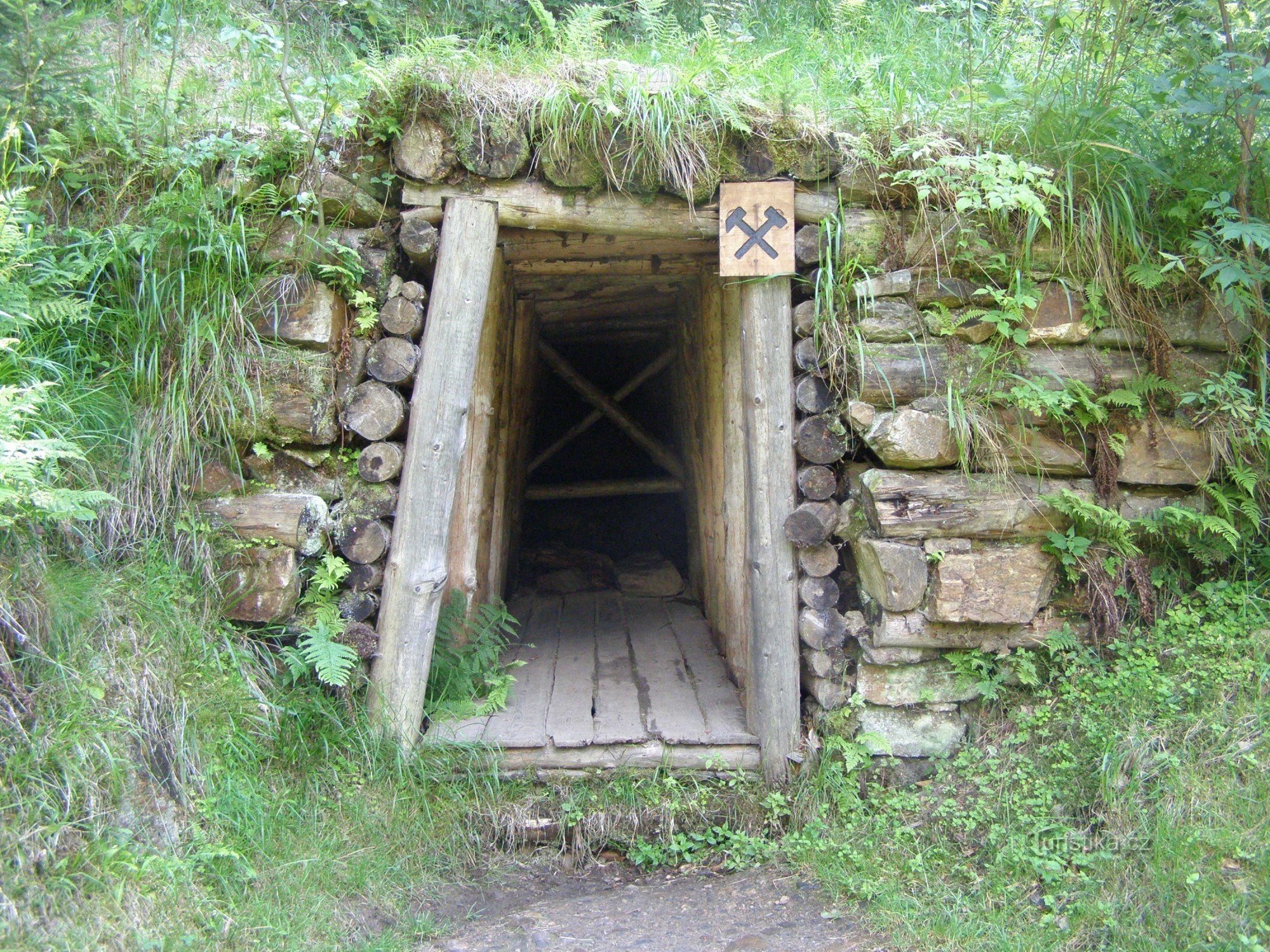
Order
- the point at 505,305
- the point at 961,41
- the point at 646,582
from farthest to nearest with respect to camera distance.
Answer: the point at 646,582
the point at 961,41
the point at 505,305

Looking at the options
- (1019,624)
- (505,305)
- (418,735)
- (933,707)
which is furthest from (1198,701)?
(505,305)

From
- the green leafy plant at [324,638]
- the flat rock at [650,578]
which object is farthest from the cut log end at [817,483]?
the flat rock at [650,578]

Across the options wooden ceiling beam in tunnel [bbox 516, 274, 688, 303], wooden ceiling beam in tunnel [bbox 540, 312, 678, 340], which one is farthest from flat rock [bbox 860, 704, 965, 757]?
wooden ceiling beam in tunnel [bbox 540, 312, 678, 340]

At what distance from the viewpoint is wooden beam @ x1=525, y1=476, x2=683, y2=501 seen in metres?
6.47

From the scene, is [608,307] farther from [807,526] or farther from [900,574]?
[900,574]

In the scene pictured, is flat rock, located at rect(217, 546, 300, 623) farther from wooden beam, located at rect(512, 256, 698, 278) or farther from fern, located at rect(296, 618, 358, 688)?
wooden beam, located at rect(512, 256, 698, 278)

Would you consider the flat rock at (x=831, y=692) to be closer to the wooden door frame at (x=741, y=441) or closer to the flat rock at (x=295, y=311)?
the wooden door frame at (x=741, y=441)

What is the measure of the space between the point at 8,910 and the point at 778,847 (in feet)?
8.05

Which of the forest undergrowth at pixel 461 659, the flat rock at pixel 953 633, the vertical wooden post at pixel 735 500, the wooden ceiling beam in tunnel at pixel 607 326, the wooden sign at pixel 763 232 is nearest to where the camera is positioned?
the forest undergrowth at pixel 461 659

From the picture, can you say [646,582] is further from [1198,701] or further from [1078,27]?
[1078,27]

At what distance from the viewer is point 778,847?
3312 millimetres

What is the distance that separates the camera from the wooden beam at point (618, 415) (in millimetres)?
6273

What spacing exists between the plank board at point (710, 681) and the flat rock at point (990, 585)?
987 mm

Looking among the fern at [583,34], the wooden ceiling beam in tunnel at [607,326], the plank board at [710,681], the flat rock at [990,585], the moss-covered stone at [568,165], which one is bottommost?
the plank board at [710,681]
